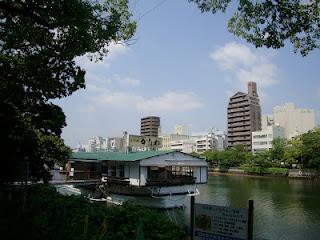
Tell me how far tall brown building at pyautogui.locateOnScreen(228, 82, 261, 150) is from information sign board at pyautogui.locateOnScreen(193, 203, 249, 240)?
121 metres

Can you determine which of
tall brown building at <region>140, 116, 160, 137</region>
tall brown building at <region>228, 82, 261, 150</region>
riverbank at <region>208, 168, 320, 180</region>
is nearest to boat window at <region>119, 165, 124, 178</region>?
riverbank at <region>208, 168, 320, 180</region>

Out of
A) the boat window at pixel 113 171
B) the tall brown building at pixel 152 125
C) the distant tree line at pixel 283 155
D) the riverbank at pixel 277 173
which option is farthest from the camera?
the tall brown building at pixel 152 125

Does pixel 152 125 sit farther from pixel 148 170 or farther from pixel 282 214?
pixel 282 214

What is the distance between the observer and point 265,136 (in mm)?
114688

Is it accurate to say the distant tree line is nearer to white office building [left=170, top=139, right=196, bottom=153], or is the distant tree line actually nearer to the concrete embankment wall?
the concrete embankment wall

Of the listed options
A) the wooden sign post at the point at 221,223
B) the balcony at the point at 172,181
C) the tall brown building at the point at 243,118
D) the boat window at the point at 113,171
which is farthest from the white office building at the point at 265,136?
the wooden sign post at the point at 221,223

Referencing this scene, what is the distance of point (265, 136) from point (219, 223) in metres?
113

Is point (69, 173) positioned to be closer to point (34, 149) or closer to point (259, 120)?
point (34, 149)

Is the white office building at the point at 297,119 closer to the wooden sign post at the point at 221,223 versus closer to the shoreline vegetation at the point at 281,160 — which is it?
the shoreline vegetation at the point at 281,160

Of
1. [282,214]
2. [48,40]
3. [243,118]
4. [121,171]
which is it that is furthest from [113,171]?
[243,118]

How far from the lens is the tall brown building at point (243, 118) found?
416 feet

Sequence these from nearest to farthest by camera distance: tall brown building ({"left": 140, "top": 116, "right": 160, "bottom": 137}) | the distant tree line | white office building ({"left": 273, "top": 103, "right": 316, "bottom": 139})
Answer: the distant tree line < white office building ({"left": 273, "top": 103, "right": 316, "bottom": 139}) < tall brown building ({"left": 140, "top": 116, "right": 160, "bottom": 137})

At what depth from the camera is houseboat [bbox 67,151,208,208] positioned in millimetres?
29781

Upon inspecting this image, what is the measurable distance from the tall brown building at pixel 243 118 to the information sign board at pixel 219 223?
121162mm
